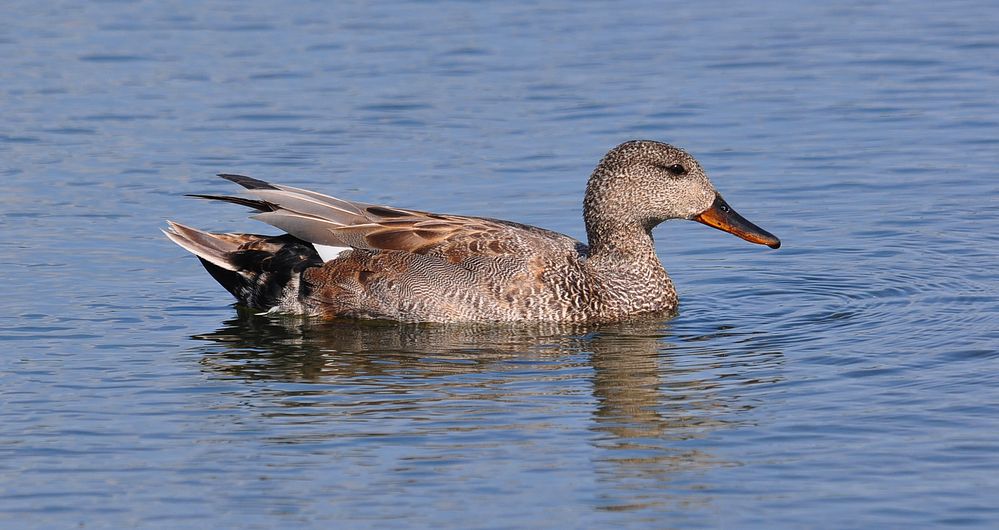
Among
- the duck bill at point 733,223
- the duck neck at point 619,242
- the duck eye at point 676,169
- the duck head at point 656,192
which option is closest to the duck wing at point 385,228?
the duck neck at point 619,242

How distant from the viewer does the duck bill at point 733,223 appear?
36.9ft

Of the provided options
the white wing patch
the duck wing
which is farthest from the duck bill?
the white wing patch

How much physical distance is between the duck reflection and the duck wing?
50 centimetres

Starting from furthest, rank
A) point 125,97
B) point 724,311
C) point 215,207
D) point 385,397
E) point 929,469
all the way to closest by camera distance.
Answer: point 125,97, point 215,207, point 724,311, point 385,397, point 929,469

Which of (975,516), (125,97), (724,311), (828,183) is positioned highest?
(125,97)

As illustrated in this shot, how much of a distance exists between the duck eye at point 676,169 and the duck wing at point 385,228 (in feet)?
2.74

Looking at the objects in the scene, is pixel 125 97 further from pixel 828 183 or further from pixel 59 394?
pixel 59 394

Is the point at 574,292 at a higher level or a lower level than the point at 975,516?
higher

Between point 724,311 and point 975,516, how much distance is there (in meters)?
4.07

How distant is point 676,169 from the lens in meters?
11.3

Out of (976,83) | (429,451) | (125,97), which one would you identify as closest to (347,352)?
(429,451)

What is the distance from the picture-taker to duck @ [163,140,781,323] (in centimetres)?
1100

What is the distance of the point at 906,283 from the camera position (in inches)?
452

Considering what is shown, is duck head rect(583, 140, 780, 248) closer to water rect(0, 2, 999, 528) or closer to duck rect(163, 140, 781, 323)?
duck rect(163, 140, 781, 323)
